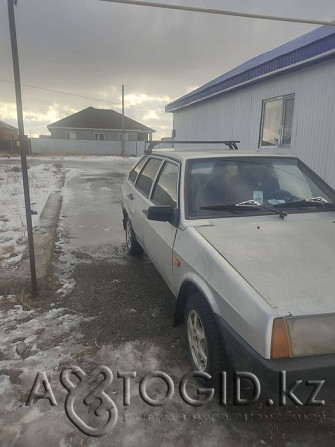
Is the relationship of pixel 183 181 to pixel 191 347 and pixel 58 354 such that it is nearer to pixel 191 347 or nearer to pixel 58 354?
pixel 191 347

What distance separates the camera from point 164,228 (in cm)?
331

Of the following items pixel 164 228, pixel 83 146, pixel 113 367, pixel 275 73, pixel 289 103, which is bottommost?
pixel 113 367

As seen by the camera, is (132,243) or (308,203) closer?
(308,203)

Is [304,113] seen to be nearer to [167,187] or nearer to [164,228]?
[167,187]

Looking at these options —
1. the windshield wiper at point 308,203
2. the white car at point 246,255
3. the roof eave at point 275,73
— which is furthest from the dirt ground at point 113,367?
the roof eave at point 275,73

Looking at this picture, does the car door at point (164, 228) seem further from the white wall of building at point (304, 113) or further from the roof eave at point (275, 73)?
the roof eave at point (275, 73)

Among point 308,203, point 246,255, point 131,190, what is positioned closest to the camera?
point 246,255

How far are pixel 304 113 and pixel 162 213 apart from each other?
6.06 m

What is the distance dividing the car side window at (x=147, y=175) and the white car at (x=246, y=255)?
39 mm

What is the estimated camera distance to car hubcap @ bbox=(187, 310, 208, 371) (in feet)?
8.20

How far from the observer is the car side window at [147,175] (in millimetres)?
4160

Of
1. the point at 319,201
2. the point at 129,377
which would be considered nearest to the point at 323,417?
the point at 129,377

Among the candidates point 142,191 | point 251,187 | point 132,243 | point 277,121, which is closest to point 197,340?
point 251,187

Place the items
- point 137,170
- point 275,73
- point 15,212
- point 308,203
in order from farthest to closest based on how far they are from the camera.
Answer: point 275,73, point 15,212, point 137,170, point 308,203
